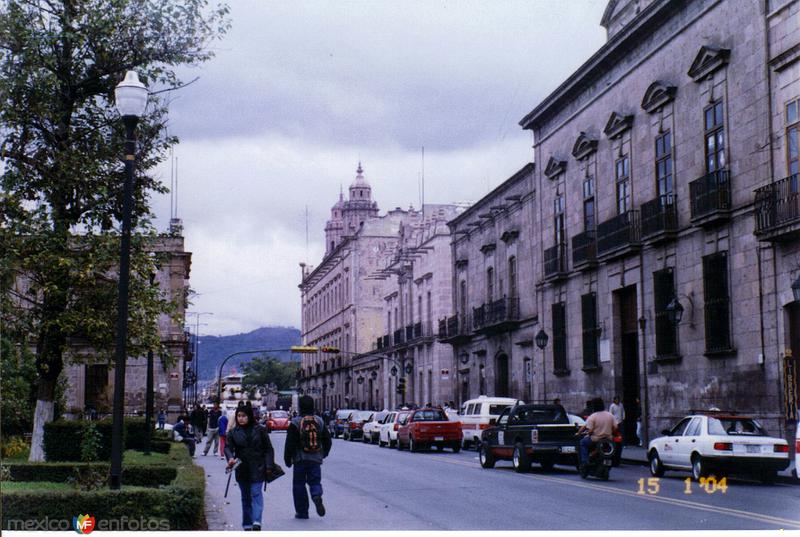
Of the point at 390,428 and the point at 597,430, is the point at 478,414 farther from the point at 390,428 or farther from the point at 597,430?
the point at 597,430

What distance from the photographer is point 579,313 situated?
3938cm

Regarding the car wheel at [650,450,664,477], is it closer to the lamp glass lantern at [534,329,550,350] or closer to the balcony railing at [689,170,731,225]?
the balcony railing at [689,170,731,225]

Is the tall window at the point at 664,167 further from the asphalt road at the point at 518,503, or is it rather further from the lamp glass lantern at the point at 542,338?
the asphalt road at the point at 518,503

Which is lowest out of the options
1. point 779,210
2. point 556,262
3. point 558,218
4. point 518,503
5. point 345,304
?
point 518,503

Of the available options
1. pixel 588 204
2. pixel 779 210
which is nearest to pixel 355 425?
pixel 588 204

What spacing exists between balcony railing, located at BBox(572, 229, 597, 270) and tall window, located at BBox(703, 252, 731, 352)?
7870mm

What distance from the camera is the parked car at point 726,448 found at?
2064cm

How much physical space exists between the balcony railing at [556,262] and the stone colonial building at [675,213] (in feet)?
0.26

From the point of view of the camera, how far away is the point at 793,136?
81.9 feet

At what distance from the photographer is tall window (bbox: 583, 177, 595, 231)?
38.4m

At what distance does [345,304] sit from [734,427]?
2809 inches

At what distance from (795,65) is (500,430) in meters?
10.8

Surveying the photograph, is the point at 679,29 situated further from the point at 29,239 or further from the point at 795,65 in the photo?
the point at 29,239

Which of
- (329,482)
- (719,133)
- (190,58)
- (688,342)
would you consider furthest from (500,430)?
(190,58)
